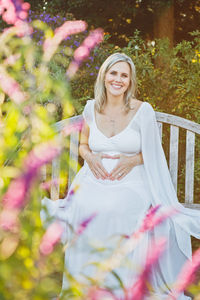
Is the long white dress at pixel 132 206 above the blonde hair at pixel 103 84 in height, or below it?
below

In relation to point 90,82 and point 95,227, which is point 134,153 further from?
point 90,82

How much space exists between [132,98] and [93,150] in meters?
0.55

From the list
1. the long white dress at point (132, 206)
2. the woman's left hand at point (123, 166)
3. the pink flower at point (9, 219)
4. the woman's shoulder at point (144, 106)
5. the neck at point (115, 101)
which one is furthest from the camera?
the neck at point (115, 101)

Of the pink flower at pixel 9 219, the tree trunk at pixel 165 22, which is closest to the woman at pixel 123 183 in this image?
the pink flower at pixel 9 219

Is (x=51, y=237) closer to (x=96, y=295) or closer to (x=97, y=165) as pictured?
(x=96, y=295)

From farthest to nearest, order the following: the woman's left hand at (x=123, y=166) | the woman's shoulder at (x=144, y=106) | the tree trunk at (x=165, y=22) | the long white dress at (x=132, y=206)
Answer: the tree trunk at (x=165, y=22)
the woman's shoulder at (x=144, y=106)
the woman's left hand at (x=123, y=166)
the long white dress at (x=132, y=206)

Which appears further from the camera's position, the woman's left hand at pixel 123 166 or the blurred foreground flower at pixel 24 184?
the woman's left hand at pixel 123 166

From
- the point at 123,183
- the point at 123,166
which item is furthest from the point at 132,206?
the point at 123,166

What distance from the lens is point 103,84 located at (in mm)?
3404

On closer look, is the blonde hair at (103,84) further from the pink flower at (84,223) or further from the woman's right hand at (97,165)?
the pink flower at (84,223)

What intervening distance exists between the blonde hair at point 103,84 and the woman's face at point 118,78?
3 cm

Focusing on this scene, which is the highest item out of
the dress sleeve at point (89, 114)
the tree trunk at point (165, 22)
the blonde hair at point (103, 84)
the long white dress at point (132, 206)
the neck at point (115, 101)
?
the tree trunk at point (165, 22)

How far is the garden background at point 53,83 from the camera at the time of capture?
85 centimetres

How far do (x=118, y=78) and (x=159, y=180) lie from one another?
0.84 metres
